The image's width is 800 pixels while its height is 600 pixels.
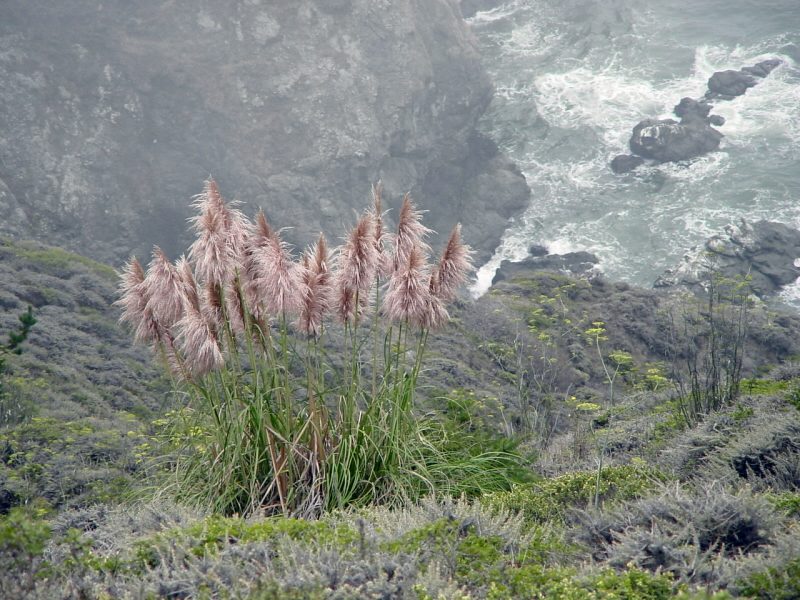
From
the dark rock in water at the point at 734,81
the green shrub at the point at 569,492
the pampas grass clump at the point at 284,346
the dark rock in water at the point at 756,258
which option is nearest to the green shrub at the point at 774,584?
the green shrub at the point at 569,492

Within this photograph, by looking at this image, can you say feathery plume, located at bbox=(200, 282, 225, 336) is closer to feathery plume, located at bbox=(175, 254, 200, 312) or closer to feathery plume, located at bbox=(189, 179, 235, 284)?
feathery plume, located at bbox=(175, 254, 200, 312)

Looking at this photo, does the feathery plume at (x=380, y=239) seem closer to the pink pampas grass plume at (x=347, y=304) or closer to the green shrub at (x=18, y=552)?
A: the pink pampas grass plume at (x=347, y=304)

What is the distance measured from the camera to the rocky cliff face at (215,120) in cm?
4119

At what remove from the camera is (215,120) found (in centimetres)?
4406

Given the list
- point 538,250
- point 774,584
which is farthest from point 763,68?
point 774,584

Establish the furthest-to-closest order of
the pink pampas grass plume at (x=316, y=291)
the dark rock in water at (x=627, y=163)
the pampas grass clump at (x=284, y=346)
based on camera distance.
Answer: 1. the dark rock in water at (x=627, y=163)
2. the pink pampas grass plume at (x=316, y=291)
3. the pampas grass clump at (x=284, y=346)

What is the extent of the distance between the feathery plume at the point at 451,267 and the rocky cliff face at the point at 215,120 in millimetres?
34722

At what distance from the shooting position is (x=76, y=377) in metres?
16.7

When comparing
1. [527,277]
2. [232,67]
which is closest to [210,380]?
[527,277]

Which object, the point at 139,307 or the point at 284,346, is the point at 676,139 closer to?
the point at 284,346

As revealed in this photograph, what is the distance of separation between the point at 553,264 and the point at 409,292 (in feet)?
106

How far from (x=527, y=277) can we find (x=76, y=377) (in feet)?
49.5

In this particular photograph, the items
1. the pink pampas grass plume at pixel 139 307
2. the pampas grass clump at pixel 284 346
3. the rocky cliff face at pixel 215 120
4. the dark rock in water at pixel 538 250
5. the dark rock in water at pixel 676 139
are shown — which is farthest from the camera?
the dark rock in water at pixel 676 139

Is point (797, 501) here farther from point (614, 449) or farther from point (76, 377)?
point (76, 377)
